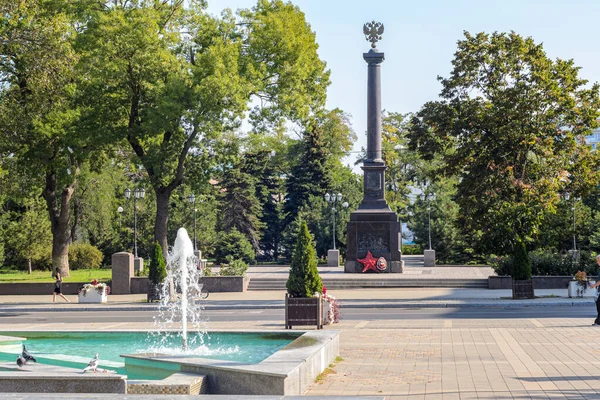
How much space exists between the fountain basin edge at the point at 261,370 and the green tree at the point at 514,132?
2847 centimetres

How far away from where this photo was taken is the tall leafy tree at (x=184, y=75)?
3775 centimetres

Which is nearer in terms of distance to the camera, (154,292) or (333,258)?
(154,292)

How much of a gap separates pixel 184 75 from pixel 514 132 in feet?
49.3

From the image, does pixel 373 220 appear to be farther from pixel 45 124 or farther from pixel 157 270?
pixel 45 124

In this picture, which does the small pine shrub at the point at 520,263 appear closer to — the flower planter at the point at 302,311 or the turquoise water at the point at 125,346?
the flower planter at the point at 302,311

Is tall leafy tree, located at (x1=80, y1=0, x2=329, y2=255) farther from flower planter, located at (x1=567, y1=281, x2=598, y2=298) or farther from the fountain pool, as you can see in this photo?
the fountain pool

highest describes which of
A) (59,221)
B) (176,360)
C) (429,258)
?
(59,221)

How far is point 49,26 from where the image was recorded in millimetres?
28750

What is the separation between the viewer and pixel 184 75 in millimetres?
38844

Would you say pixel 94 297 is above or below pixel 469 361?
above

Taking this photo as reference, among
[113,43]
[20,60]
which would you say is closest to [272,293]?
[113,43]

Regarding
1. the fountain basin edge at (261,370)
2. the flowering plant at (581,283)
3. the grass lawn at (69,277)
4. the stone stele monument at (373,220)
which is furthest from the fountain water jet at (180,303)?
the flowering plant at (581,283)

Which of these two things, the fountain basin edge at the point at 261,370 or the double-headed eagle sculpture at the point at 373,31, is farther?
the double-headed eagle sculpture at the point at 373,31

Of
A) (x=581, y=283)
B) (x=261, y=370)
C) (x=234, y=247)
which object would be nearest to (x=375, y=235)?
(x=581, y=283)
